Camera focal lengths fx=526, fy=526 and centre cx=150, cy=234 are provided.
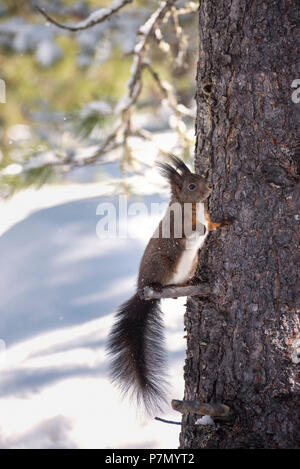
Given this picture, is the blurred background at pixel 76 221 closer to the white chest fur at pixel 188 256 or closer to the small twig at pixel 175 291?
the white chest fur at pixel 188 256

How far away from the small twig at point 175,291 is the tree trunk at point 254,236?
0.03 meters

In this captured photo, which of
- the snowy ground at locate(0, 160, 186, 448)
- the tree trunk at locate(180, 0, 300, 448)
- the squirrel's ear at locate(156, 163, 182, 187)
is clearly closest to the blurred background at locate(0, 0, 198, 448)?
the snowy ground at locate(0, 160, 186, 448)

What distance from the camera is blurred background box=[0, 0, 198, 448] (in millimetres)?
2250

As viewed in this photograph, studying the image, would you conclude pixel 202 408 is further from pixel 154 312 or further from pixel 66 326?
pixel 66 326

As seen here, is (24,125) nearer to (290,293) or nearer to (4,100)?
(4,100)

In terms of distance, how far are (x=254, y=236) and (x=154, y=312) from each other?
0.36 metres

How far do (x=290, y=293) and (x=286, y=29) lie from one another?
61cm

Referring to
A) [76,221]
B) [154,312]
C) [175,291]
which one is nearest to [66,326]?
[76,221]

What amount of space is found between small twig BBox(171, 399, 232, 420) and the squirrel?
0.71ft

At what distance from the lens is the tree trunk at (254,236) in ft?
3.95

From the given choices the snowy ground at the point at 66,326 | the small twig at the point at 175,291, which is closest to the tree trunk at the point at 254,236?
the small twig at the point at 175,291

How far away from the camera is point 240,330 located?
1.25 metres

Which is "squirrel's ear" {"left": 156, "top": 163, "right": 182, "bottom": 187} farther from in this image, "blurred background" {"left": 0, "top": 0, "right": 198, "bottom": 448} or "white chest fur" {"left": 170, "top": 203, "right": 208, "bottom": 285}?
"blurred background" {"left": 0, "top": 0, "right": 198, "bottom": 448}

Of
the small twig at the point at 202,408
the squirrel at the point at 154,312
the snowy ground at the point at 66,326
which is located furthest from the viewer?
the snowy ground at the point at 66,326
